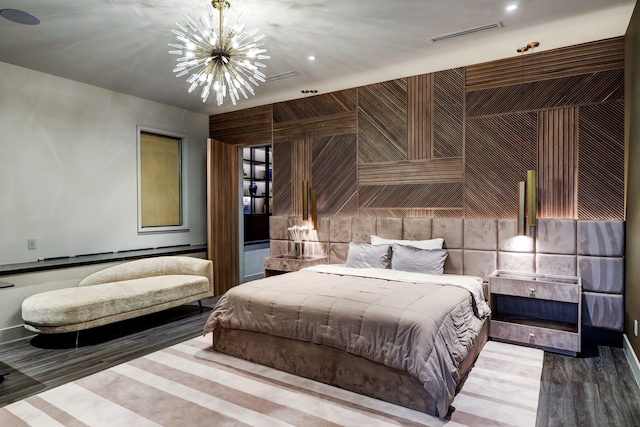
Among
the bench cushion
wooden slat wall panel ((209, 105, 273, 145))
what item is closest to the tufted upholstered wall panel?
wooden slat wall panel ((209, 105, 273, 145))

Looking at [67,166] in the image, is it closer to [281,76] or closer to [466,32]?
[281,76]

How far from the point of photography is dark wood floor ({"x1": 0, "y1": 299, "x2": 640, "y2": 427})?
2467 mm

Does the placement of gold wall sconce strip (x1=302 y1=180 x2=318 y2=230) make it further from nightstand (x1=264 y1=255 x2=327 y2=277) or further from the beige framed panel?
the beige framed panel

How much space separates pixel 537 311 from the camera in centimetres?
395

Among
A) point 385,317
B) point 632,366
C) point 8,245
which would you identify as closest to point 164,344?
point 8,245

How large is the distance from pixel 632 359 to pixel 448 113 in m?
2.88

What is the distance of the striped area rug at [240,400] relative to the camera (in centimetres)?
238

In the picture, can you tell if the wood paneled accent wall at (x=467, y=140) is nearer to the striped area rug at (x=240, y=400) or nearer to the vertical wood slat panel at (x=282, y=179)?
the vertical wood slat panel at (x=282, y=179)

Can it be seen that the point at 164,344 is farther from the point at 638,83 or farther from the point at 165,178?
the point at 638,83

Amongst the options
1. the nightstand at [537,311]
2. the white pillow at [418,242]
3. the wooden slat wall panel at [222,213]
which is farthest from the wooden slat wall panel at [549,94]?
the wooden slat wall panel at [222,213]

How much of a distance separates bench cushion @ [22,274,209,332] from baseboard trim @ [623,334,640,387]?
444cm

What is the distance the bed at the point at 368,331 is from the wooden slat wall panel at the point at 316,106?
2.52 metres

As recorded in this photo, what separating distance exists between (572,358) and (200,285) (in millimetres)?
4077

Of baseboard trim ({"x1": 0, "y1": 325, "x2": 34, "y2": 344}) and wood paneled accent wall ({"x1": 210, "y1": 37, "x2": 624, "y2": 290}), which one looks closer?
wood paneled accent wall ({"x1": 210, "y1": 37, "x2": 624, "y2": 290})
